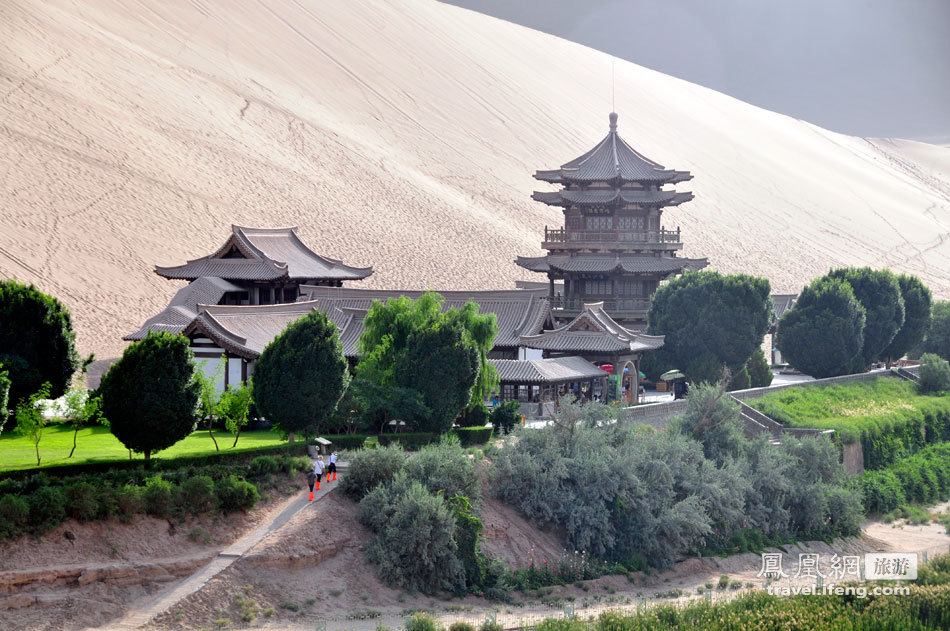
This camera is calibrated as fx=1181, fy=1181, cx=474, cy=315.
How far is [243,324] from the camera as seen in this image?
A: 4266 centimetres

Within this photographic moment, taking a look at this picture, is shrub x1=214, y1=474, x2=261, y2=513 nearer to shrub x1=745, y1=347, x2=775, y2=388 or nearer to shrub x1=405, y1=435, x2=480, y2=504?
shrub x1=405, y1=435, x2=480, y2=504

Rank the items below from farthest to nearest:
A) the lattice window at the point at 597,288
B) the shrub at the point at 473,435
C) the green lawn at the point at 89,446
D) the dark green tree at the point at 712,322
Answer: the lattice window at the point at 597,288 < the dark green tree at the point at 712,322 < the shrub at the point at 473,435 < the green lawn at the point at 89,446

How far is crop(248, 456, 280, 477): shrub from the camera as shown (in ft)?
99.1

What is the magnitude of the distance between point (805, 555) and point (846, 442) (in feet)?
33.6

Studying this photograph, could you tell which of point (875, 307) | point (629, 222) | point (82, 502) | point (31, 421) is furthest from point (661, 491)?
point (629, 222)

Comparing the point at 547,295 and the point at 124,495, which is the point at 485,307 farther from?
the point at 124,495

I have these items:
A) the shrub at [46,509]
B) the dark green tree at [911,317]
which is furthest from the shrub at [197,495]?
the dark green tree at [911,317]

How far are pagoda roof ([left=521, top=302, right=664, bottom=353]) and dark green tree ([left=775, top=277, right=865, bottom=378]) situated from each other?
30.7ft

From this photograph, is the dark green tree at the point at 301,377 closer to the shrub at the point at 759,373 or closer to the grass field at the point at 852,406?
the grass field at the point at 852,406

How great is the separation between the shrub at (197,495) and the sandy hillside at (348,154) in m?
40.0

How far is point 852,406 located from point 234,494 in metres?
30.4

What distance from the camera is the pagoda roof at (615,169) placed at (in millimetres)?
59375

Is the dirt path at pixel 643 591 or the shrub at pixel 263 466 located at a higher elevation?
the shrub at pixel 263 466

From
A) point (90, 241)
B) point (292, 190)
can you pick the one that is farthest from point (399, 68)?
point (90, 241)
